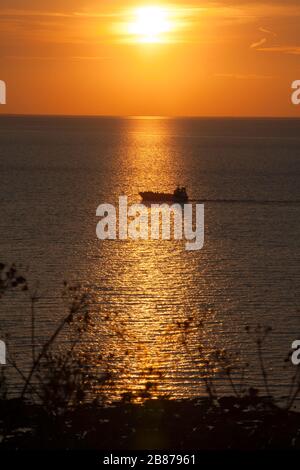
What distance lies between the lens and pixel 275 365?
34094 millimetres

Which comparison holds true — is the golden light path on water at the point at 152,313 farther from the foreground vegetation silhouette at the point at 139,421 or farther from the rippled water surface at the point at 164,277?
the foreground vegetation silhouette at the point at 139,421

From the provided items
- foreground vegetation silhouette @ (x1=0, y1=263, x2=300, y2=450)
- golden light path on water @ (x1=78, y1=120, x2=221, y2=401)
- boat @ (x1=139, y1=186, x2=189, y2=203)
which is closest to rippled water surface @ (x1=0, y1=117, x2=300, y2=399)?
golden light path on water @ (x1=78, y1=120, x2=221, y2=401)

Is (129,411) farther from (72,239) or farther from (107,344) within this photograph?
(72,239)

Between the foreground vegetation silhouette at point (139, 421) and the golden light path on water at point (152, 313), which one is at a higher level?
the golden light path on water at point (152, 313)

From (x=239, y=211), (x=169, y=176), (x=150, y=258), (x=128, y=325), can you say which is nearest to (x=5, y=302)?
(x=128, y=325)

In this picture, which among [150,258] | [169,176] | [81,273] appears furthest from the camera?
[169,176]

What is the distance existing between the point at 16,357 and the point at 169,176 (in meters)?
111
